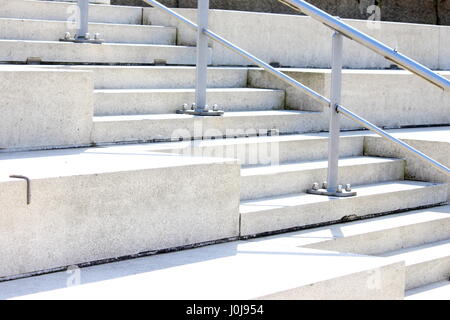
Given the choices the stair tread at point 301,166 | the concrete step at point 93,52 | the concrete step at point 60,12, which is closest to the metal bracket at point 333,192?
the stair tread at point 301,166

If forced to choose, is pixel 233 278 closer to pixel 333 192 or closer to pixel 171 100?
pixel 333 192

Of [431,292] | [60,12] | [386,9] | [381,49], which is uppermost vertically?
[386,9]

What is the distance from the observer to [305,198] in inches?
148

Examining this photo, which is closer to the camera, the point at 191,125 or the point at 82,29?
the point at 191,125

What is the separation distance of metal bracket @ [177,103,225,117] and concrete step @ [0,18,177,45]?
903mm

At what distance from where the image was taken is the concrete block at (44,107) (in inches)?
125

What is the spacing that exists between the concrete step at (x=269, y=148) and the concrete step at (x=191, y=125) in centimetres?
9

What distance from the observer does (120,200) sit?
2.77 metres

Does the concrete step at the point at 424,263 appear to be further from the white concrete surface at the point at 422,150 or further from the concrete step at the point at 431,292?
the white concrete surface at the point at 422,150

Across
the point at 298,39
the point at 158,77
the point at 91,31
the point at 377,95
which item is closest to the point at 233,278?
the point at 158,77

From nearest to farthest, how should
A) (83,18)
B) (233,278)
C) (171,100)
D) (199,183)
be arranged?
(233,278) → (199,183) → (171,100) → (83,18)

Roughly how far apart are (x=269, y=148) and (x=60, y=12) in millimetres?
1699

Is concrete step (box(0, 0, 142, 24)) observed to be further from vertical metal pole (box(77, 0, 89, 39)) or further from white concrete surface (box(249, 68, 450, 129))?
white concrete surface (box(249, 68, 450, 129))
